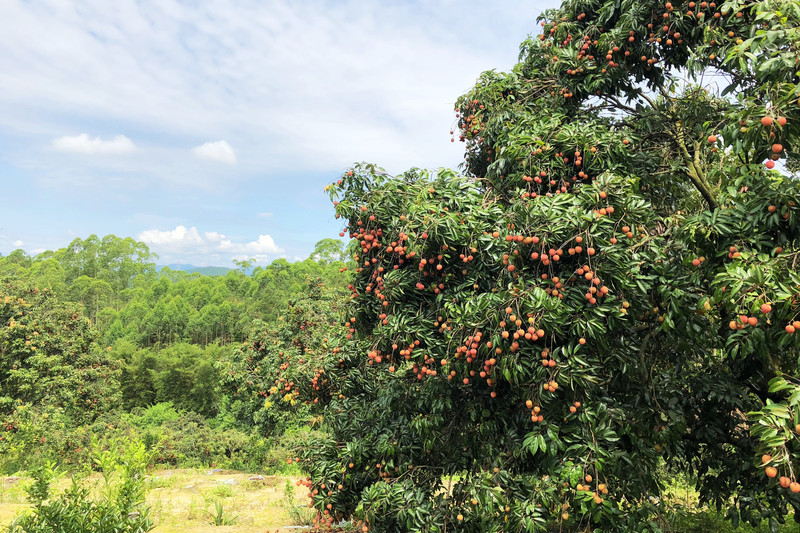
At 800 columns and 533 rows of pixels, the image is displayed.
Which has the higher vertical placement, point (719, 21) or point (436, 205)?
point (719, 21)

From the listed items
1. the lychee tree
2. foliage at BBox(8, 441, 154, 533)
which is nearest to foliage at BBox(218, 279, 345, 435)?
foliage at BBox(8, 441, 154, 533)

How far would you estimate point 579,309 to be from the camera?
10.5 feet

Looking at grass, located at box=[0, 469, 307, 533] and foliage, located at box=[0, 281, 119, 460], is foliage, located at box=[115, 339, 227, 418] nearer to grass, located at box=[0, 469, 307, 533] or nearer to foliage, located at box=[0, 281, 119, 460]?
foliage, located at box=[0, 281, 119, 460]

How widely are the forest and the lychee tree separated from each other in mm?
20

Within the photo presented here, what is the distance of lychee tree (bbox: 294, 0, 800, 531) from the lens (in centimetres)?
277

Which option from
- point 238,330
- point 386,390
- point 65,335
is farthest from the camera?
point 238,330

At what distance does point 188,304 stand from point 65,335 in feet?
104

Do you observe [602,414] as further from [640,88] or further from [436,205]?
[640,88]

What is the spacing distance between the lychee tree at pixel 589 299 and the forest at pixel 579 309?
0.07 ft

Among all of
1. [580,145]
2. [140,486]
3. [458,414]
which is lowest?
[140,486]

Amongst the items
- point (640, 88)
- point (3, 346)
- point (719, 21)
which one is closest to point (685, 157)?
point (640, 88)

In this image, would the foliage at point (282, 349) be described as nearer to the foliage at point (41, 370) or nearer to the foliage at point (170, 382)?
the foliage at point (41, 370)

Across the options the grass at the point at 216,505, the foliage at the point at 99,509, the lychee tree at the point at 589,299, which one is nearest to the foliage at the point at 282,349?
the grass at the point at 216,505

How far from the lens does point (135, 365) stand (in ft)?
92.1
